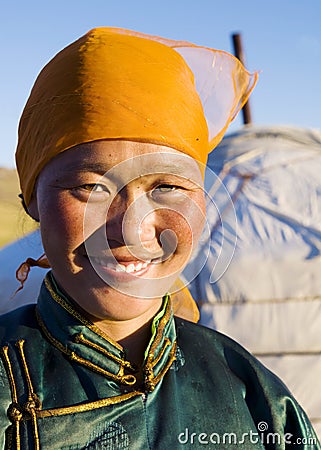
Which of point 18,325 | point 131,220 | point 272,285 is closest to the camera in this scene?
point 131,220

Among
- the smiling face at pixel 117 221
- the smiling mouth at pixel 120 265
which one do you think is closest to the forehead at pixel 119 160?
the smiling face at pixel 117 221

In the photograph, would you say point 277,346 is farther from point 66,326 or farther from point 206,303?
point 66,326

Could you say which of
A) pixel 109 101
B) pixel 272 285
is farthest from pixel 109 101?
pixel 272 285

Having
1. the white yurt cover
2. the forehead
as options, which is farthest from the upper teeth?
the white yurt cover

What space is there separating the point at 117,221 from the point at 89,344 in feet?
0.64

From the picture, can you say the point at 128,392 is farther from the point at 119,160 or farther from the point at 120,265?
the point at 119,160

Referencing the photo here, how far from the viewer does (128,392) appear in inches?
41.4

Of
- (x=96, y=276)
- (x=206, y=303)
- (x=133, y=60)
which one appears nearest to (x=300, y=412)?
(x=96, y=276)

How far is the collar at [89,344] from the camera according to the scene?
1057mm

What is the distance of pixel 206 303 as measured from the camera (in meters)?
2.69

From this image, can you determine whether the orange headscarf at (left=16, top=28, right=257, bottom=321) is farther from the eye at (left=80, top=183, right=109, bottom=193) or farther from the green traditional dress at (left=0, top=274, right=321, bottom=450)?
the green traditional dress at (left=0, top=274, right=321, bottom=450)

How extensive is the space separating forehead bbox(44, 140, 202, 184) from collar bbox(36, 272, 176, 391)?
0.19 metres

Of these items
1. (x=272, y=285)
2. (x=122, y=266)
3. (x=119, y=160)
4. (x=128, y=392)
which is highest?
(x=119, y=160)

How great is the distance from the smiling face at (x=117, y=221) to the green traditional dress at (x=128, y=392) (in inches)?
2.9
